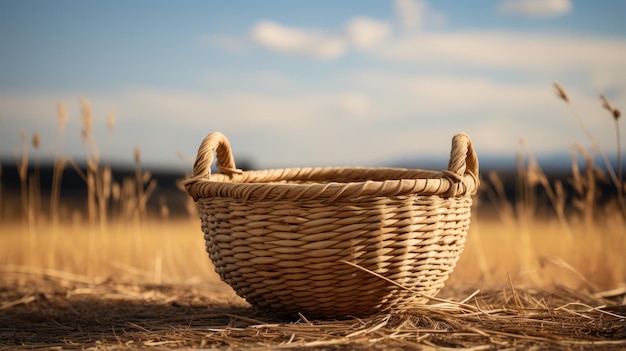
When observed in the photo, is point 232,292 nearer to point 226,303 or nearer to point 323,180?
point 226,303

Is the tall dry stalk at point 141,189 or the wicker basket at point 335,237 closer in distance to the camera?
→ the wicker basket at point 335,237

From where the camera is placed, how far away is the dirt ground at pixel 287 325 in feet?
5.63

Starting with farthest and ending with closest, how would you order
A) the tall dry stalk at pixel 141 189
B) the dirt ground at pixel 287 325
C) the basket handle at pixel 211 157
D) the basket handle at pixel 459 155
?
1. the tall dry stalk at pixel 141 189
2. the basket handle at pixel 211 157
3. the basket handle at pixel 459 155
4. the dirt ground at pixel 287 325

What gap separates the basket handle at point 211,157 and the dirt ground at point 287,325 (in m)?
0.49

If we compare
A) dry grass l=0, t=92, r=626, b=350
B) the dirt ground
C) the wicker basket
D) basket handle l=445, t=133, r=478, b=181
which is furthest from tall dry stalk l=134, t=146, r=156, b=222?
basket handle l=445, t=133, r=478, b=181

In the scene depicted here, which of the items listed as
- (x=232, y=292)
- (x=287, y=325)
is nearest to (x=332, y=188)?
(x=287, y=325)

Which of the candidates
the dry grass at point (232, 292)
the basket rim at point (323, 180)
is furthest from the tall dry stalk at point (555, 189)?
the basket rim at point (323, 180)

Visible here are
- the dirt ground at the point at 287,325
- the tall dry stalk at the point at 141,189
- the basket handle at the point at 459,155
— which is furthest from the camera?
the tall dry stalk at the point at 141,189

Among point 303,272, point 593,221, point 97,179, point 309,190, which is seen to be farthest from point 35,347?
point 593,221

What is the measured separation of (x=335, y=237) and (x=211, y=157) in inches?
20.7

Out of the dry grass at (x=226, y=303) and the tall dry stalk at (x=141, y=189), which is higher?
the tall dry stalk at (x=141, y=189)

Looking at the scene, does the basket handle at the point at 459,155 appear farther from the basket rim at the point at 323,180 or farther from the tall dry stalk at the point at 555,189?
the tall dry stalk at the point at 555,189

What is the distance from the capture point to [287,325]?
1854 mm

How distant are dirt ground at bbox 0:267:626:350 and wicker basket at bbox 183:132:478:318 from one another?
96mm
